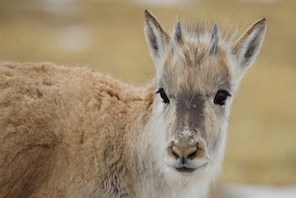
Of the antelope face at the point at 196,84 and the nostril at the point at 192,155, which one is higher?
the antelope face at the point at 196,84

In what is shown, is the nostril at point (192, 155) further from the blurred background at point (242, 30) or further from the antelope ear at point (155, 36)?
the blurred background at point (242, 30)

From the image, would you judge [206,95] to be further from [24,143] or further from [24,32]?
[24,32]

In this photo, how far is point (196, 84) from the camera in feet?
37.9

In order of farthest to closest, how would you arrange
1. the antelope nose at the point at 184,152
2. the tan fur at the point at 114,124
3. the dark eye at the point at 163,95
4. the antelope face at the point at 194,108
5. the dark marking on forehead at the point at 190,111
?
the dark eye at the point at 163,95 → the tan fur at the point at 114,124 → the dark marking on forehead at the point at 190,111 → the antelope face at the point at 194,108 → the antelope nose at the point at 184,152

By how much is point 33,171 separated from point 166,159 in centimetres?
196

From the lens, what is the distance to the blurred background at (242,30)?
25.2 meters

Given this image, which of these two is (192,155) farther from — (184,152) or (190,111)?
(190,111)

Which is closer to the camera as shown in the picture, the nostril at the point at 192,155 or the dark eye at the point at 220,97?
the nostril at the point at 192,155

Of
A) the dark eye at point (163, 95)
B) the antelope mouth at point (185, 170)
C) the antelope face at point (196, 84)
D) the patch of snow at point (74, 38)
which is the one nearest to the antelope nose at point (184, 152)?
the antelope face at point (196, 84)

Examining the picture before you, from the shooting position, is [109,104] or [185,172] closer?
[185,172]

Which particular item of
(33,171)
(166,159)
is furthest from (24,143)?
(166,159)

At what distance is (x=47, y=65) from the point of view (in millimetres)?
12781

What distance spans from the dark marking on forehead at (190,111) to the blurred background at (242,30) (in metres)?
1.62

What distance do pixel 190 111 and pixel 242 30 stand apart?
1235cm
